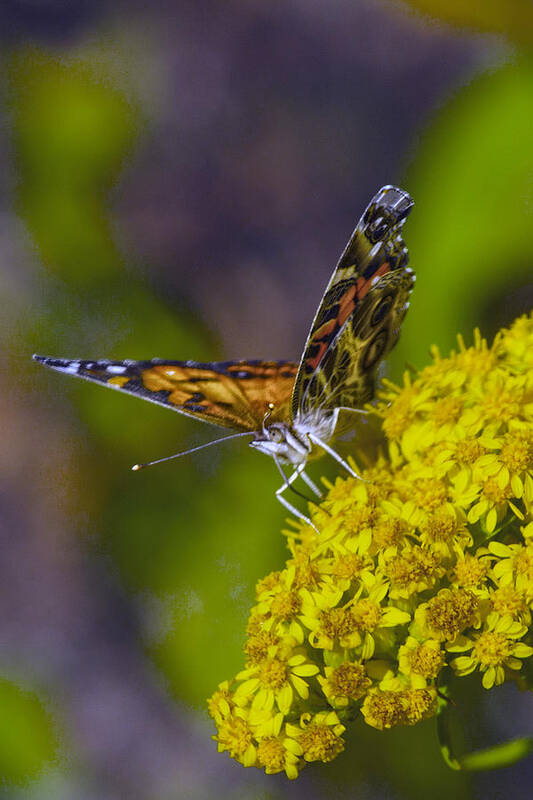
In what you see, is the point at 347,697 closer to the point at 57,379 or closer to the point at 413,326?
the point at 413,326

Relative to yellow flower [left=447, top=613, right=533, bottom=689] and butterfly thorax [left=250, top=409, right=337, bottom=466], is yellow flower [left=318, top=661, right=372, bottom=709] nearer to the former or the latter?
yellow flower [left=447, top=613, right=533, bottom=689]

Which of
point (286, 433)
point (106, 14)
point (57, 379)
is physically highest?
point (106, 14)

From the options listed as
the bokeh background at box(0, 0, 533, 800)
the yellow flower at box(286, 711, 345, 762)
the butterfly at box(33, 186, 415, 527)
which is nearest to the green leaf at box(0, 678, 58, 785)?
the bokeh background at box(0, 0, 533, 800)

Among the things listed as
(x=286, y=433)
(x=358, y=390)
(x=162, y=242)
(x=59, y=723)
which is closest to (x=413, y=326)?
(x=358, y=390)

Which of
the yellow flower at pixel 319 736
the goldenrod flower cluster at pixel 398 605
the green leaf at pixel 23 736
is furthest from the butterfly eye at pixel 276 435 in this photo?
the green leaf at pixel 23 736

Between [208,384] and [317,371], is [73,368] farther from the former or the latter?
[317,371]

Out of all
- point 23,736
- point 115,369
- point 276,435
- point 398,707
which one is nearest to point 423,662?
point 398,707

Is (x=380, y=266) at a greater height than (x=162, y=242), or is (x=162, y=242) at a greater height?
(x=380, y=266)
